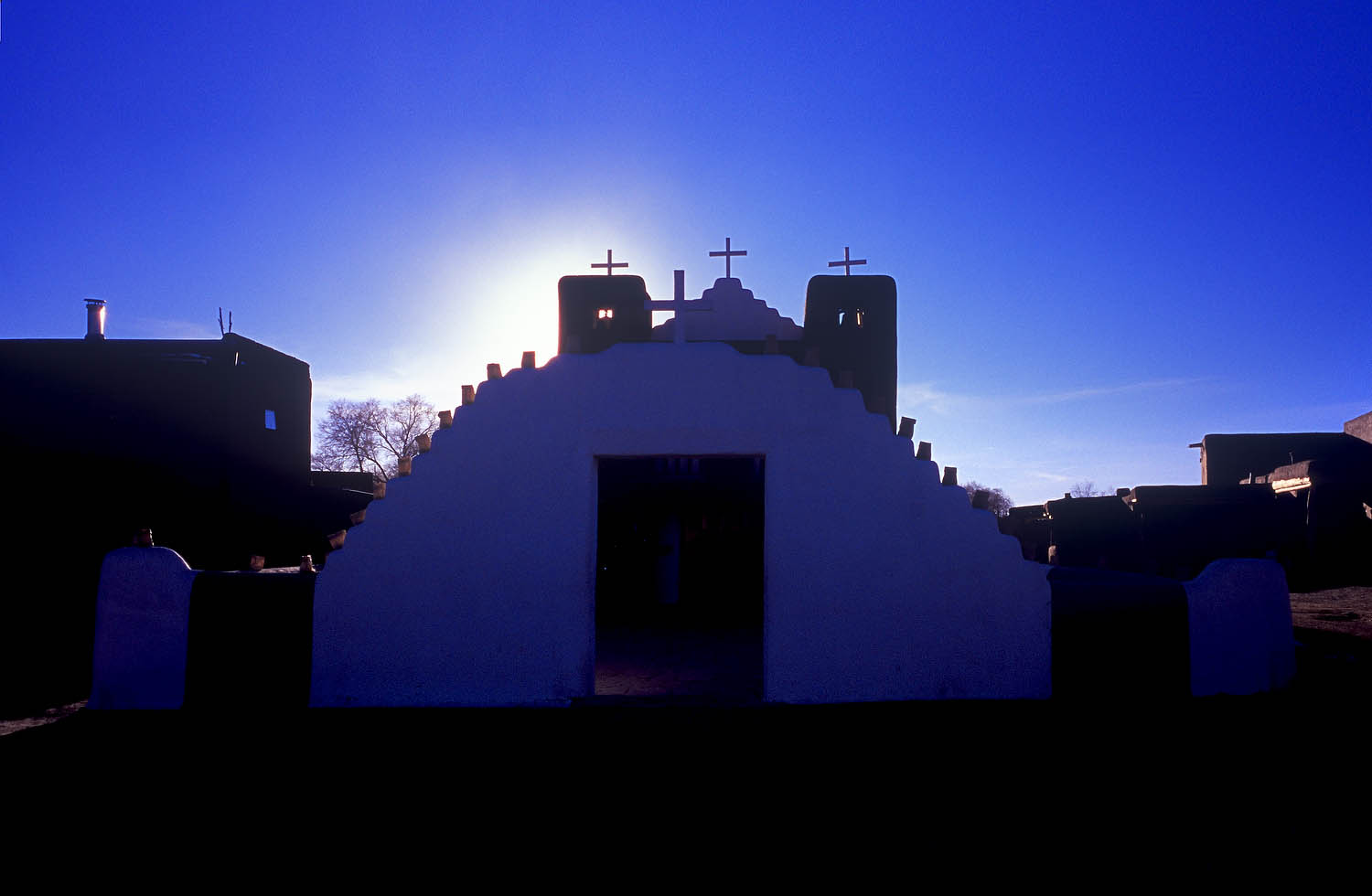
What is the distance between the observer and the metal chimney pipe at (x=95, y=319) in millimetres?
23891

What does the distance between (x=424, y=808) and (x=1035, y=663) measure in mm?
5882

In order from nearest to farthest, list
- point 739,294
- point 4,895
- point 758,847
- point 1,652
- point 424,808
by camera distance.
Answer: point 4,895 < point 758,847 < point 424,808 < point 1,652 < point 739,294

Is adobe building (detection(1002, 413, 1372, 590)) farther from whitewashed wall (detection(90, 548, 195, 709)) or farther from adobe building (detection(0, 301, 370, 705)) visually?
adobe building (detection(0, 301, 370, 705))

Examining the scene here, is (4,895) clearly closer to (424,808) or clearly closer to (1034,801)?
(424,808)

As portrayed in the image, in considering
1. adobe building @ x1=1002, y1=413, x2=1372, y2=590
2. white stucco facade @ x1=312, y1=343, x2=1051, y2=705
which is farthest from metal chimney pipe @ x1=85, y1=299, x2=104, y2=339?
adobe building @ x1=1002, y1=413, x2=1372, y2=590

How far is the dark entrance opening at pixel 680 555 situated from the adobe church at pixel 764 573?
3.57 meters

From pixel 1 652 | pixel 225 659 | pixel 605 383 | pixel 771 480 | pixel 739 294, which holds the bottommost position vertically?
pixel 1 652

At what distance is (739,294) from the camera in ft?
53.1

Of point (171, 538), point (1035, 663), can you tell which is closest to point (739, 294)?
point (1035, 663)

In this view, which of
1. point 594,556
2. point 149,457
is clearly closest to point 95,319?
point 149,457

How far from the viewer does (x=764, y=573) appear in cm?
766

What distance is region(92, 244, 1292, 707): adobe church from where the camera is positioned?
775 centimetres

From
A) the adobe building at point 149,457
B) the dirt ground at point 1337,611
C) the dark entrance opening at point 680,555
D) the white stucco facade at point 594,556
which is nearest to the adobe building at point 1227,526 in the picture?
the dirt ground at point 1337,611

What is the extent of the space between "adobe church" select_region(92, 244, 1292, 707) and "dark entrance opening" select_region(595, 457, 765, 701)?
3.57 meters
